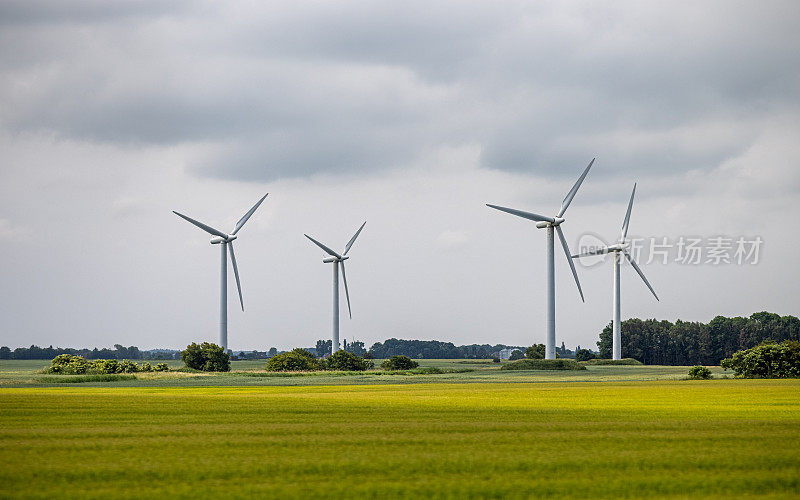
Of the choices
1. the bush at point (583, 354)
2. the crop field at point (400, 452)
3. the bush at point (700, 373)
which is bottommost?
the bush at point (583, 354)

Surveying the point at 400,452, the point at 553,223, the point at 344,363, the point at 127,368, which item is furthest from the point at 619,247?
the point at 400,452

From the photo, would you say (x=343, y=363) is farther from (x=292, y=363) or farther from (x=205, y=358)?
(x=205, y=358)

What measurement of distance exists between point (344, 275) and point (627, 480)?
122 meters

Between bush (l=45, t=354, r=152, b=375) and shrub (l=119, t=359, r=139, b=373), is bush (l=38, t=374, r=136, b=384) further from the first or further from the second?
shrub (l=119, t=359, r=139, b=373)

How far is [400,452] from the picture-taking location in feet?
71.5

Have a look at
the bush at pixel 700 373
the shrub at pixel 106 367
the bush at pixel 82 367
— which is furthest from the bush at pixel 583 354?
the shrub at pixel 106 367

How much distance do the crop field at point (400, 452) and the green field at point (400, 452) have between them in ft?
0.14

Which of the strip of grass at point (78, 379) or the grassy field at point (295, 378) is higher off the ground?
the strip of grass at point (78, 379)

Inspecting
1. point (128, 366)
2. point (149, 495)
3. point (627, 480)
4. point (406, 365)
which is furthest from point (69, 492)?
point (406, 365)

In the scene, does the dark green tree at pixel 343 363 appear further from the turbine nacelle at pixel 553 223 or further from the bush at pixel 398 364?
the turbine nacelle at pixel 553 223

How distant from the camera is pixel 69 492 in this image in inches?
647

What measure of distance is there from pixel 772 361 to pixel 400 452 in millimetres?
68494

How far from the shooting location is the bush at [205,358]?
→ 367ft

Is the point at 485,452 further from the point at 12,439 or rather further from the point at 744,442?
the point at 12,439
